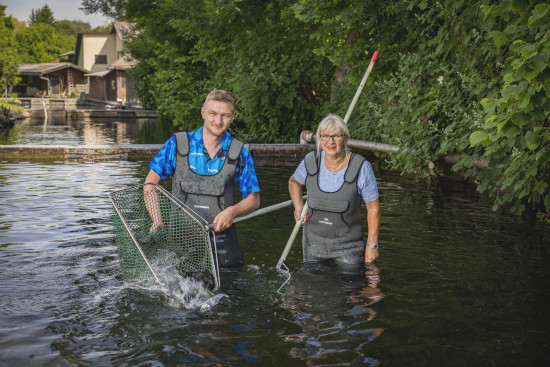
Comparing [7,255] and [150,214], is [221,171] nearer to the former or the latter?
[150,214]

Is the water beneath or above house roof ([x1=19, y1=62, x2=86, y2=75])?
beneath

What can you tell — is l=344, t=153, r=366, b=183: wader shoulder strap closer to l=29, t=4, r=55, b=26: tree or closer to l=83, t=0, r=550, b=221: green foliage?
l=83, t=0, r=550, b=221: green foliage

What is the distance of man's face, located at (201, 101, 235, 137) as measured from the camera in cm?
533

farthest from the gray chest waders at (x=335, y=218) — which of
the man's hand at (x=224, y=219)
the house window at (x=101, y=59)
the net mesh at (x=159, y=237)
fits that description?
the house window at (x=101, y=59)

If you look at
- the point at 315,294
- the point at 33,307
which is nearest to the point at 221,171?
the point at 315,294

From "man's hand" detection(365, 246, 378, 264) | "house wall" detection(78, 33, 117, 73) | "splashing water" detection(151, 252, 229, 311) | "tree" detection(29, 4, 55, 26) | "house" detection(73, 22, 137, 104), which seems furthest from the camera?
"tree" detection(29, 4, 55, 26)

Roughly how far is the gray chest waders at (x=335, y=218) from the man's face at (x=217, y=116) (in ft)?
3.01

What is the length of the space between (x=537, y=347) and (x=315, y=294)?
197cm

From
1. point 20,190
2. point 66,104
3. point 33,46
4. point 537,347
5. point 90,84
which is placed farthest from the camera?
point 33,46

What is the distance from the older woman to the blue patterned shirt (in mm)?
586

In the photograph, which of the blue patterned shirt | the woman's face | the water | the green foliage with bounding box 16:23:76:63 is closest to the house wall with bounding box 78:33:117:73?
the green foliage with bounding box 16:23:76:63

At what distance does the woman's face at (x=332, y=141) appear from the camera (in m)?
5.50

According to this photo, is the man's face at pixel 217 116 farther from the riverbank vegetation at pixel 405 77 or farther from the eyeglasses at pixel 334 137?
the riverbank vegetation at pixel 405 77

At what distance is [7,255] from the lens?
291 inches
